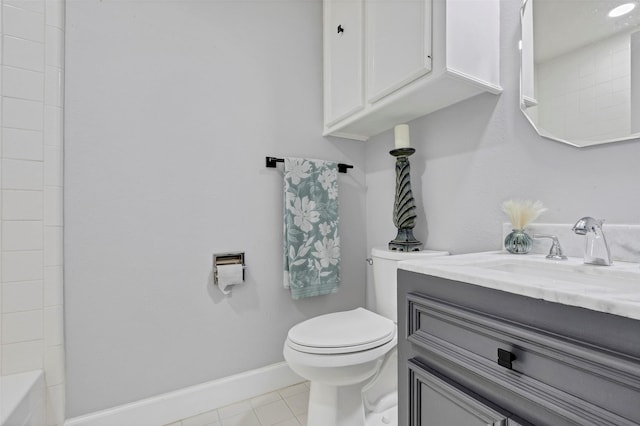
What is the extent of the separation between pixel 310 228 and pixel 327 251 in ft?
0.58

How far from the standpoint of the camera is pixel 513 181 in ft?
3.67

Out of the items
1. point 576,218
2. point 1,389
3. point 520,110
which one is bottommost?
point 1,389

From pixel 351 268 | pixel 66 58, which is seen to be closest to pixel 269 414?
pixel 351 268

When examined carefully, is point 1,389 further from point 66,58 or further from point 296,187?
point 296,187

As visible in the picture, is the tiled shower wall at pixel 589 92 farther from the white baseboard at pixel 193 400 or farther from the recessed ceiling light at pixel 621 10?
the white baseboard at pixel 193 400

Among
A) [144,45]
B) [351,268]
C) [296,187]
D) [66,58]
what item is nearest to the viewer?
[66,58]

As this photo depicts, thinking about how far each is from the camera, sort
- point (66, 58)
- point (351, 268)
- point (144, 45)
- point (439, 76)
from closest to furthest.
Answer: point (439, 76) → point (66, 58) → point (144, 45) → point (351, 268)

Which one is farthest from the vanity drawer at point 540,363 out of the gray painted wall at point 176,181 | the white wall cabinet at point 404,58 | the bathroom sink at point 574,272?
the gray painted wall at point 176,181

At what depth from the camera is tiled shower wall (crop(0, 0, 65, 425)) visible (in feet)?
3.60

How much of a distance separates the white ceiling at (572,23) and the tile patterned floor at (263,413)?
180 centimetres

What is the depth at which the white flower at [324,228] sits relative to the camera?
5.47 feet

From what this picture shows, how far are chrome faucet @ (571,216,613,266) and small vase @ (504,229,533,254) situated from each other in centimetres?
20

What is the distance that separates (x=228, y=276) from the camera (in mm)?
1441

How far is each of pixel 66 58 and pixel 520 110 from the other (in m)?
1.82
